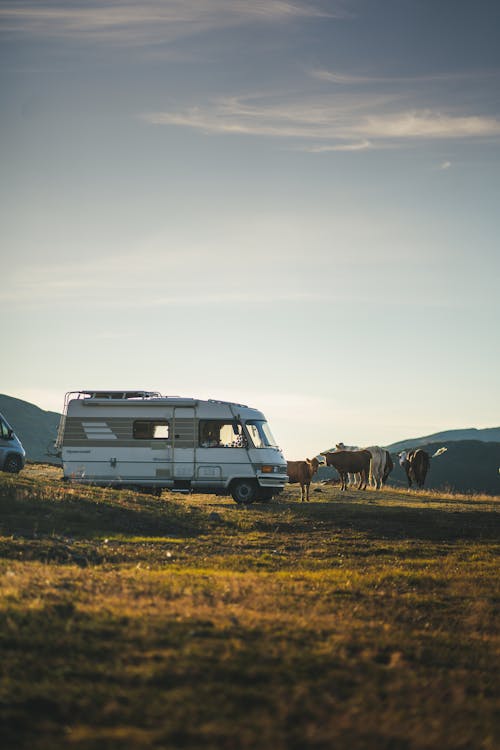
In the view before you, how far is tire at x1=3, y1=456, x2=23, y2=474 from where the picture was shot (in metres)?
29.0

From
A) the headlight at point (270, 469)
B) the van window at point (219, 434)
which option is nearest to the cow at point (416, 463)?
the headlight at point (270, 469)

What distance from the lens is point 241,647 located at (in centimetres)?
721

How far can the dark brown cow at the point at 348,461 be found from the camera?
36.2 metres

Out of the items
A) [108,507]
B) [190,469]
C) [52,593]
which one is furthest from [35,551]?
[190,469]

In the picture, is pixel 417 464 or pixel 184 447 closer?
pixel 184 447

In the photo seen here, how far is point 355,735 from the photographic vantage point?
5480 mm

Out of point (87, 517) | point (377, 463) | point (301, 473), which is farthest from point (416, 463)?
point (87, 517)

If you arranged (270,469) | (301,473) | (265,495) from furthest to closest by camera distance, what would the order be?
(301,473), (265,495), (270,469)

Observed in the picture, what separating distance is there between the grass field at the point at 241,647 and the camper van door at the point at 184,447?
34.9 feet

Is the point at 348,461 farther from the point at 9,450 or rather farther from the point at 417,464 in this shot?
the point at 9,450

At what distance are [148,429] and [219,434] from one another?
2.53 m

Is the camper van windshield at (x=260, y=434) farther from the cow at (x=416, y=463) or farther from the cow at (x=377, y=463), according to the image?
the cow at (x=416, y=463)

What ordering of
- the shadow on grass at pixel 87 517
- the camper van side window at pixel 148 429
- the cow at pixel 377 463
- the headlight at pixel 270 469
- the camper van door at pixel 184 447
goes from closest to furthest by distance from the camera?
the shadow on grass at pixel 87 517, the headlight at pixel 270 469, the camper van door at pixel 184 447, the camper van side window at pixel 148 429, the cow at pixel 377 463

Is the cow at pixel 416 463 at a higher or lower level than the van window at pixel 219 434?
lower
